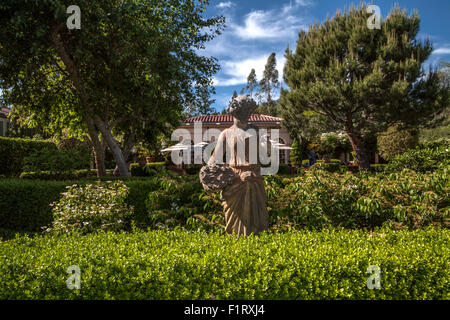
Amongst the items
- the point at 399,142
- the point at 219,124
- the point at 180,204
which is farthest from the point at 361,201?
the point at 219,124

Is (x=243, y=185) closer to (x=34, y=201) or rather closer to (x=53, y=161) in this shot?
(x=34, y=201)

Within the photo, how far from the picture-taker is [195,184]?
5.78 metres

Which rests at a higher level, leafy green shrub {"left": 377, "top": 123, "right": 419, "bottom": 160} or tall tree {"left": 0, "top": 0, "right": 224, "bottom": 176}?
tall tree {"left": 0, "top": 0, "right": 224, "bottom": 176}

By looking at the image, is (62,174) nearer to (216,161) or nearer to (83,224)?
(83,224)

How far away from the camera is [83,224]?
207 inches

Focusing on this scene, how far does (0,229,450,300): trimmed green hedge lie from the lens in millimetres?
2184

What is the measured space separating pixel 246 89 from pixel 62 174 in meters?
43.4

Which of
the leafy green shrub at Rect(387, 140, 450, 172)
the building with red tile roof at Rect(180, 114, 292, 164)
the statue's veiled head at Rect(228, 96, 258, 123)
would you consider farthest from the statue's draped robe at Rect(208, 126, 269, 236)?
the building with red tile roof at Rect(180, 114, 292, 164)

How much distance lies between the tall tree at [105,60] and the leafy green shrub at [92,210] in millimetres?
3484

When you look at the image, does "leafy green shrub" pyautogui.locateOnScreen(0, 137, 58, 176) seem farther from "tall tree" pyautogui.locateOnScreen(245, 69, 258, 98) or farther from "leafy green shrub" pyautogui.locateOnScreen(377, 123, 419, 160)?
"tall tree" pyautogui.locateOnScreen(245, 69, 258, 98)

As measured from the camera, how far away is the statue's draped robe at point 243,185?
3.22 meters

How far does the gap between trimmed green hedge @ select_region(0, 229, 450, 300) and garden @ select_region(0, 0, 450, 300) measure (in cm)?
1
